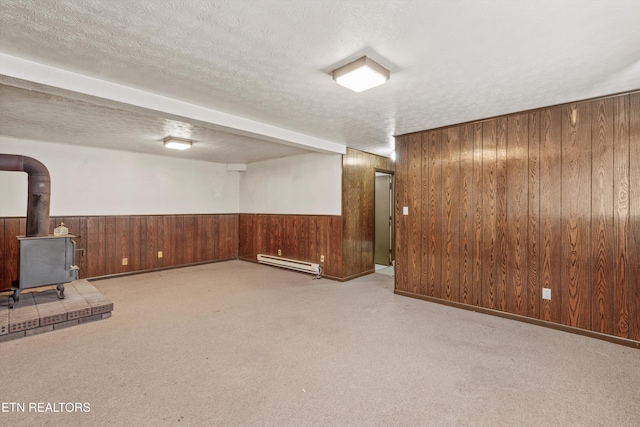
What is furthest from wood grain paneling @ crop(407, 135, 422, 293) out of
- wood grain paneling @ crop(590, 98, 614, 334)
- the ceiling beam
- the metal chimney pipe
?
the metal chimney pipe

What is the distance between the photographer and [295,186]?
5.85 meters

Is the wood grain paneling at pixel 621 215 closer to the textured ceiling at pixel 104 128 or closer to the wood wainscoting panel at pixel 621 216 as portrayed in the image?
the wood wainscoting panel at pixel 621 216

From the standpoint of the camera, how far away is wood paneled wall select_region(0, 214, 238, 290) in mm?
4391

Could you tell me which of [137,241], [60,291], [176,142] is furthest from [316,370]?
[137,241]

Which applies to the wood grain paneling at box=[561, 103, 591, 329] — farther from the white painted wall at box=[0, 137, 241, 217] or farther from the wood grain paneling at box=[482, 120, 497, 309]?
the white painted wall at box=[0, 137, 241, 217]

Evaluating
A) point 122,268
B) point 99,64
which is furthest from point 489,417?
point 122,268

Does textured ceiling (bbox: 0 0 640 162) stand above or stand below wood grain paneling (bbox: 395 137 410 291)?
above

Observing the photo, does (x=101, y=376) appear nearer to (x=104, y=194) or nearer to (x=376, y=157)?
(x=104, y=194)

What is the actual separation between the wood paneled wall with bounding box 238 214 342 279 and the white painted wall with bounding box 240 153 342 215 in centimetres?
16

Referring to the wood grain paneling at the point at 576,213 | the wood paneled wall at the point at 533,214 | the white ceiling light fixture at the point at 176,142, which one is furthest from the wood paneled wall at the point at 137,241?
the wood grain paneling at the point at 576,213

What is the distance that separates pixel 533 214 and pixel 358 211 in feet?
8.71

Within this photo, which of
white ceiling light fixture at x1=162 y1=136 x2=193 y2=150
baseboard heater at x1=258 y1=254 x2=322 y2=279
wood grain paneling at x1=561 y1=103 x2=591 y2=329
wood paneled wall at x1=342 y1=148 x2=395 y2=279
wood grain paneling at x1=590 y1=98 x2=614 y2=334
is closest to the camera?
wood grain paneling at x1=590 y1=98 x2=614 y2=334

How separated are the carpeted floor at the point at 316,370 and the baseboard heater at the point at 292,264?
5.32 ft

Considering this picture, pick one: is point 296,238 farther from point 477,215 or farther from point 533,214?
point 533,214
